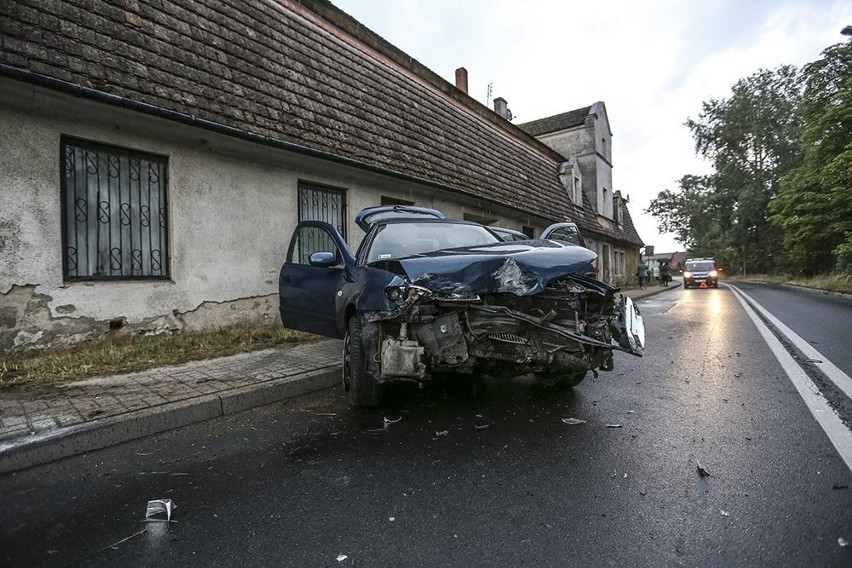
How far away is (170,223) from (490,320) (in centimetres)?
540

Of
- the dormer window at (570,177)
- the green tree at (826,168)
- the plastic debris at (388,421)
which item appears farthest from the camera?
the dormer window at (570,177)

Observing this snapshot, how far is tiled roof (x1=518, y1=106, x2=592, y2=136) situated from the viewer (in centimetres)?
2402

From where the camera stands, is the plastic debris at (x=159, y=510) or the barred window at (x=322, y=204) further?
the barred window at (x=322, y=204)

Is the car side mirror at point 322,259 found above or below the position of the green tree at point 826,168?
below

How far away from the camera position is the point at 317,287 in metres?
5.43

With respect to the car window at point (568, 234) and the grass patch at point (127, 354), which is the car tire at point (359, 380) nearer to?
the grass patch at point (127, 354)

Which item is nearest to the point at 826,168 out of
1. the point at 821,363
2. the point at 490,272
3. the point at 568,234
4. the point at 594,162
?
the point at 594,162

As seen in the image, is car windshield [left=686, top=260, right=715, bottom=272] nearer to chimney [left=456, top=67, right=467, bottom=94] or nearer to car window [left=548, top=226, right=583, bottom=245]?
chimney [left=456, top=67, right=467, bottom=94]

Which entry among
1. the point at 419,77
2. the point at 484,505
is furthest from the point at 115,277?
the point at 419,77

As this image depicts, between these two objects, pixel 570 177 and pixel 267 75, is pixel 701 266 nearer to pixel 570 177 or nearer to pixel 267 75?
pixel 570 177

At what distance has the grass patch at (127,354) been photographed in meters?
4.33

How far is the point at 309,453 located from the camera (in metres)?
2.91

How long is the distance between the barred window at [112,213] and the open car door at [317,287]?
6.36 ft

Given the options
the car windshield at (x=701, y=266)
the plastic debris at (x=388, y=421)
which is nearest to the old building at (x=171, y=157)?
the plastic debris at (x=388, y=421)
